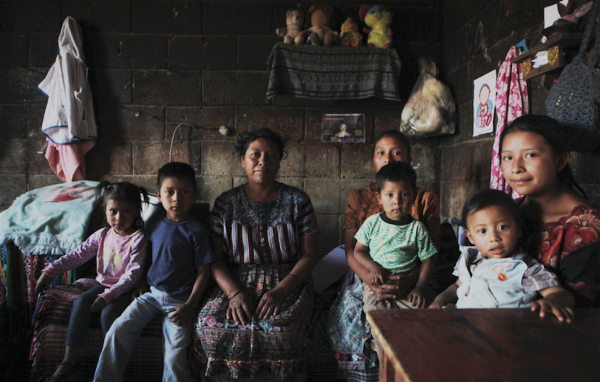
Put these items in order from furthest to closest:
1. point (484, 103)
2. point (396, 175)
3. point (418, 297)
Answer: point (484, 103) → point (396, 175) → point (418, 297)

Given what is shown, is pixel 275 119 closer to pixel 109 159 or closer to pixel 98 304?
pixel 109 159

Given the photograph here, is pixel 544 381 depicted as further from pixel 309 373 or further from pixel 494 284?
pixel 309 373

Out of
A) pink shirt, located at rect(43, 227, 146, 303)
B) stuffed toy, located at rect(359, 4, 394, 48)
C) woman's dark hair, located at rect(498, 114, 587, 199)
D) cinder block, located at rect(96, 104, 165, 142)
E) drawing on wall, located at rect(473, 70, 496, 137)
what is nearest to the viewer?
woman's dark hair, located at rect(498, 114, 587, 199)

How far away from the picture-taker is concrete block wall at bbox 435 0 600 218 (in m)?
2.16

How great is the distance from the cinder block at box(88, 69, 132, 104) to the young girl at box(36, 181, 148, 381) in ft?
6.56

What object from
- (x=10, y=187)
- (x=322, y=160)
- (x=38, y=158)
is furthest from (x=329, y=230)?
(x=10, y=187)

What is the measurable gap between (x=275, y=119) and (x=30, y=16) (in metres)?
2.63

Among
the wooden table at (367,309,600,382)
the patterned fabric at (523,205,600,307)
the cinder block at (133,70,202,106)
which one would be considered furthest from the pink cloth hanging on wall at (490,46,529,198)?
the cinder block at (133,70,202,106)

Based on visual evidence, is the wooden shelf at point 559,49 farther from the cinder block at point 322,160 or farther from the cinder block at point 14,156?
the cinder block at point 14,156

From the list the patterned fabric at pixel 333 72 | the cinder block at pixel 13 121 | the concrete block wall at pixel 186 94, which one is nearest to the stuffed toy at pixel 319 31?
the patterned fabric at pixel 333 72

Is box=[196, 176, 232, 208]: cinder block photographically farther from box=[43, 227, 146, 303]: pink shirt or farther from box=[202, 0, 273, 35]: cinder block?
box=[43, 227, 146, 303]: pink shirt

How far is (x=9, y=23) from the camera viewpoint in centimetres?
352

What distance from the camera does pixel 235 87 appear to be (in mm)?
3623

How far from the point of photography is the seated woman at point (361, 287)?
166 centimetres
